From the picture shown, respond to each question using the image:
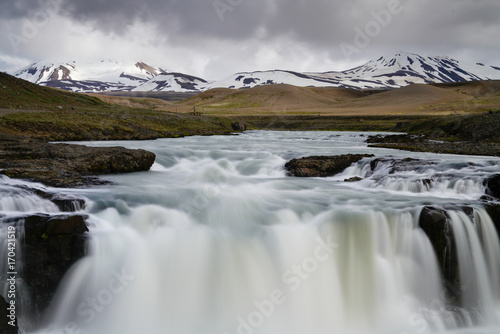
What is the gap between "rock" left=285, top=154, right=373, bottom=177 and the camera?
19.0m

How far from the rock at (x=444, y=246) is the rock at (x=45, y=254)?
356 inches

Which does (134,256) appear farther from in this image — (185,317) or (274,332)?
(274,332)

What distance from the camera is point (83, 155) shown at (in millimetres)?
16609

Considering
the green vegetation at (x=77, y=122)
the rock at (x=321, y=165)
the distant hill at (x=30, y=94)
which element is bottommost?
the rock at (x=321, y=165)

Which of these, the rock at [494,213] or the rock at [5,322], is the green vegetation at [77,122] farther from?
the rock at [494,213]

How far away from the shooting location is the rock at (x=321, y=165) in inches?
750

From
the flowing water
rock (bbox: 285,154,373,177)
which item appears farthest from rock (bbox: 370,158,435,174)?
the flowing water

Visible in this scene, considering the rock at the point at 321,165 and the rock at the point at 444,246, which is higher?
the rock at the point at 321,165

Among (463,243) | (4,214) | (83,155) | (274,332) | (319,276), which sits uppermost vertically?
(83,155)

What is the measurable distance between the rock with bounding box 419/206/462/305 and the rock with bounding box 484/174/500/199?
4482 mm

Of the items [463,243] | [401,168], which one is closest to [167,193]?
[463,243]

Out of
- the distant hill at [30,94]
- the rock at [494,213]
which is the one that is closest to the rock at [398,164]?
the rock at [494,213]

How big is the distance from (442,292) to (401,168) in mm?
9107

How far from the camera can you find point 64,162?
1537 cm
